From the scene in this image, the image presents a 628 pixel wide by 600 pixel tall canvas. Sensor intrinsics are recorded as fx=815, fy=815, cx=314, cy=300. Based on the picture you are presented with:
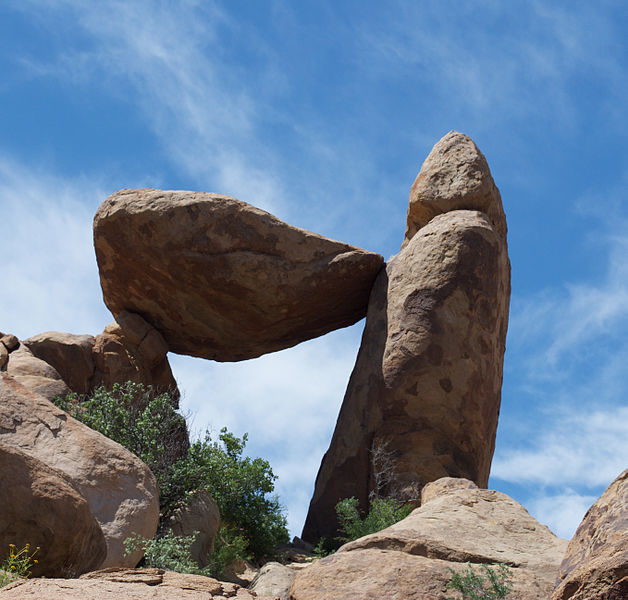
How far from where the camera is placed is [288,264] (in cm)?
1447

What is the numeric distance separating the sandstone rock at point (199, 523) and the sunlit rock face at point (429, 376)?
9.95 ft

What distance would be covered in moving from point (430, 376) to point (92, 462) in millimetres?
6809

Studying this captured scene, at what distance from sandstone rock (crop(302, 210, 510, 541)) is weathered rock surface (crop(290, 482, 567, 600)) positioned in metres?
5.01

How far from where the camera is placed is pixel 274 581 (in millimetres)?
8406

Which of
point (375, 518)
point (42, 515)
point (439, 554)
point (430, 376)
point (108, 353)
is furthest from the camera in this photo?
point (108, 353)

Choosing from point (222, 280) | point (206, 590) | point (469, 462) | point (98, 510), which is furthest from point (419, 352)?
point (206, 590)

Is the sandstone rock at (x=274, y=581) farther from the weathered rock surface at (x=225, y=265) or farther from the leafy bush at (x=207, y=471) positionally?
the weathered rock surface at (x=225, y=265)

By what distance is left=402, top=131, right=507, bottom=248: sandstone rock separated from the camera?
574 inches

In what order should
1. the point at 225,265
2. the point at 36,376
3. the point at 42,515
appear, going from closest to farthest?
the point at 42,515 → the point at 36,376 → the point at 225,265

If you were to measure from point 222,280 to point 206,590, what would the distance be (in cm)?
1016

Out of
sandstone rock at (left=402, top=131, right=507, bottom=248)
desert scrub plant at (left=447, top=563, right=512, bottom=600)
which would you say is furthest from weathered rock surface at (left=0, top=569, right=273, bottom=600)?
sandstone rock at (left=402, top=131, right=507, bottom=248)

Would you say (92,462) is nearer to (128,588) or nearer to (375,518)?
(128,588)

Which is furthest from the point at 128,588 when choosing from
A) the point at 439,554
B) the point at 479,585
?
the point at 439,554

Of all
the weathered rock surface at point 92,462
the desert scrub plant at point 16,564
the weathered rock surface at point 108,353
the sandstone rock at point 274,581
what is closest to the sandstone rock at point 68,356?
the weathered rock surface at point 108,353
